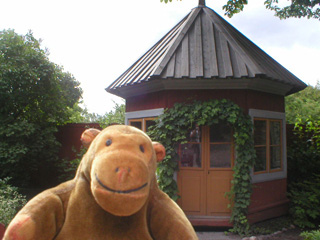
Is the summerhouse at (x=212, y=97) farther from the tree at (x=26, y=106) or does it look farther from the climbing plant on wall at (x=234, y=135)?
the tree at (x=26, y=106)

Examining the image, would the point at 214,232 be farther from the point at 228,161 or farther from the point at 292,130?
the point at 292,130

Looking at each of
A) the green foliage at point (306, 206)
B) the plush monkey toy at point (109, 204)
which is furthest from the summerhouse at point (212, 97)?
the plush monkey toy at point (109, 204)

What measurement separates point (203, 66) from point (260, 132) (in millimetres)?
1988

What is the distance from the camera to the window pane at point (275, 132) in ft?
21.5

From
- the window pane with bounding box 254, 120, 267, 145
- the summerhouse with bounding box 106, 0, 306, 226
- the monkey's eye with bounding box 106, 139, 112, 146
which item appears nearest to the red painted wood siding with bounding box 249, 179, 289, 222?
the summerhouse with bounding box 106, 0, 306, 226

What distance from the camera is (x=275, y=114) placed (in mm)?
6574

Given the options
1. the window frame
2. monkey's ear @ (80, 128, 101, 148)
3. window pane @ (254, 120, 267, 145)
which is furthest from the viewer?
window pane @ (254, 120, 267, 145)

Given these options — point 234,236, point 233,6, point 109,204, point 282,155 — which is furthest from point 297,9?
point 109,204

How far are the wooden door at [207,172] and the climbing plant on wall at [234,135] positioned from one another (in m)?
0.24

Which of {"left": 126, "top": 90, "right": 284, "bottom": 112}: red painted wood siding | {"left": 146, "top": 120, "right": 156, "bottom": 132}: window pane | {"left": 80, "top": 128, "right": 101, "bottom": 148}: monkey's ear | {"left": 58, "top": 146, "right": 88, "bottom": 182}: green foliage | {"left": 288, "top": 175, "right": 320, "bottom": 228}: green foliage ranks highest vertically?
{"left": 126, "top": 90, "right": 284, "bottom": 112}: red painted wood siding

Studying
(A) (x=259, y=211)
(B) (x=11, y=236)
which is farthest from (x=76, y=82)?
(B) (x=11, y=236)

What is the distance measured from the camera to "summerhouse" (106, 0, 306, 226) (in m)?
5.52

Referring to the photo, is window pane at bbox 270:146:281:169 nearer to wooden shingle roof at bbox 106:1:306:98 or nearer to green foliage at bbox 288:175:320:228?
green foliage at bbox 288:175:320:228

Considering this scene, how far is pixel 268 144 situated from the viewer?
6355 millimetres
